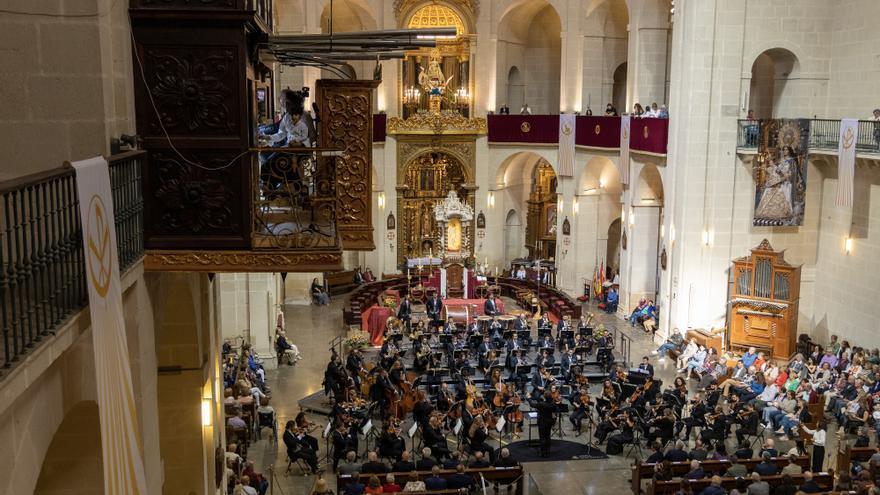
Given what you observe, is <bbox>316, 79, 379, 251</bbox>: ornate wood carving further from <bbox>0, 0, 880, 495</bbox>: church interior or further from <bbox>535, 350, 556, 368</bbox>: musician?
<bbox>535, 350, 556, 368</bbox>: musician

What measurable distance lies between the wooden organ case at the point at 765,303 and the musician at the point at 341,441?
12278 mm

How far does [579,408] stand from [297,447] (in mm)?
6405

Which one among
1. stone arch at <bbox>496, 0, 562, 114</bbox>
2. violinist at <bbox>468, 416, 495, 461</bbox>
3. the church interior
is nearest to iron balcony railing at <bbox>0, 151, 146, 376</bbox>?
the church interior

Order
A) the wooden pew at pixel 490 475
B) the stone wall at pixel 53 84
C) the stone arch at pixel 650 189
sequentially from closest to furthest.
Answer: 1. the stone wall at pixel 53 84
2. the wooden pew at pixel 490 475
3. the stone arch at pixel 650 189

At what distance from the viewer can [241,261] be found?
28.6 feet

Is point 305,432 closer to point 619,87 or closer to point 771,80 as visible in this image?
point 771,80

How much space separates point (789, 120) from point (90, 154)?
68.1 feet

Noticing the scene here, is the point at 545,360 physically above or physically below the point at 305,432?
above

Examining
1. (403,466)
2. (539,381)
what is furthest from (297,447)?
(539,381)

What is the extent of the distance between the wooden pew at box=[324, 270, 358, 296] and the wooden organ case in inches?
583

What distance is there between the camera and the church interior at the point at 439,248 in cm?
738

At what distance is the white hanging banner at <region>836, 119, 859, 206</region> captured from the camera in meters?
22.1

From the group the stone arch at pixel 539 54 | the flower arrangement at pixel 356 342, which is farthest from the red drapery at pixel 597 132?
the flower arrangement at pixel 356 342

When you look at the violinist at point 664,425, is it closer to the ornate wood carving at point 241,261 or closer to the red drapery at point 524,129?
the ornate wood carving at point 241,261
